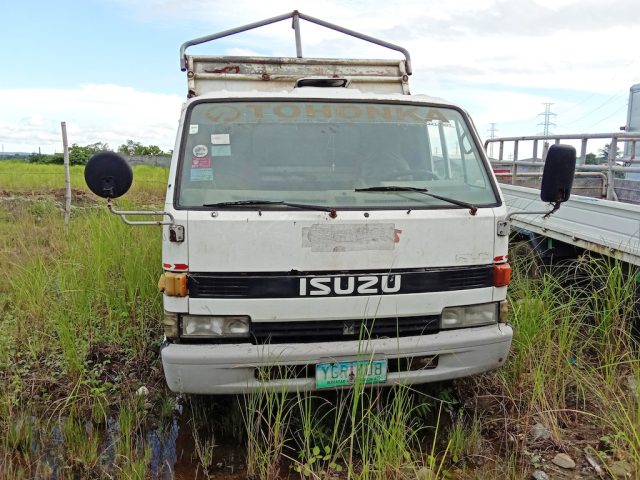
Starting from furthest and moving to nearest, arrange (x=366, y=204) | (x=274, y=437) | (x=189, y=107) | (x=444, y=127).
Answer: (x=444, y=127) < (x=189, y=107) < (x=366, y=204) < (x=274, y=437)

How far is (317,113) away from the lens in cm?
333

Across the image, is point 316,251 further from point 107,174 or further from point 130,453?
point 130,453

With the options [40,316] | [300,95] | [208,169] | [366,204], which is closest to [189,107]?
[208,169]

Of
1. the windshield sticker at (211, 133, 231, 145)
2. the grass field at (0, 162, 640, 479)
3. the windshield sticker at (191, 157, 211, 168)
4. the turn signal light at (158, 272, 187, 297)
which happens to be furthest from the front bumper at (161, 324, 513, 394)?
the windshield sticker at (211, 133, 231, 145)

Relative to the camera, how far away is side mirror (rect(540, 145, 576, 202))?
2916 millimetres

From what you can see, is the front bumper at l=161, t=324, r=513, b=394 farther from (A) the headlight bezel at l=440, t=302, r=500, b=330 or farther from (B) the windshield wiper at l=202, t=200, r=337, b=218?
(B) the windshield wiper at l=202, t=200, r=337, b=218

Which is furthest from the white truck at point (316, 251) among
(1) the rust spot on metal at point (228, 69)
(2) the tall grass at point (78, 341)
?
(1) the rust spot on metal at point (228, 69)

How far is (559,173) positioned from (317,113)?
1453 mm

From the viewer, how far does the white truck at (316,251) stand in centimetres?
278

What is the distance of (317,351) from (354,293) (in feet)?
1.20

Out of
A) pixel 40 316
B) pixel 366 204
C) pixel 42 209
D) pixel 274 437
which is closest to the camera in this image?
pixel 274 437

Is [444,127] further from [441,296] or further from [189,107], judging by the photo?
[189,107]

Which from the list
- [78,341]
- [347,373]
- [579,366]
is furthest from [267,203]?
[579,366]

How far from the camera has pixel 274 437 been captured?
2775 millimetres
